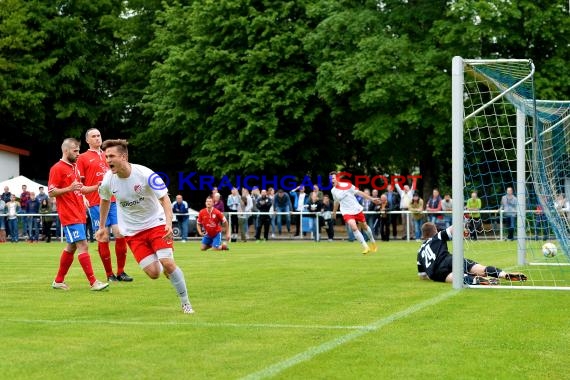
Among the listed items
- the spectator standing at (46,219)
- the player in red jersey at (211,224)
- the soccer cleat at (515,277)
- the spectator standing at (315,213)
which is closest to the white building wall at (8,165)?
the spectator standing at (46,219)

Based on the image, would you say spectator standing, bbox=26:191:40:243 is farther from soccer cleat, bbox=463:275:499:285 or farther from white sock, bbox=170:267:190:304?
white sock, bbox=170:267:190:304

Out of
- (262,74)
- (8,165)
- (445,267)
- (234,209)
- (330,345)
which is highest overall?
(262,74)

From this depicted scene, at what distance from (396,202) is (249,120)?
36.0 ft

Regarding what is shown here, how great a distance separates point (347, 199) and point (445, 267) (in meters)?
10.2

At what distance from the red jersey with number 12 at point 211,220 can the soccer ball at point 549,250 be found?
33.7ft

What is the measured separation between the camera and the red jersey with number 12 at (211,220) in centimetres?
2578

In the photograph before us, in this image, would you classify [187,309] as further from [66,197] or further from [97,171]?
[97,171]

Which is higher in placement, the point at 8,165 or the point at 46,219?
the point at 8,165

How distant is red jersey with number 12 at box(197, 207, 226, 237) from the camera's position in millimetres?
25781

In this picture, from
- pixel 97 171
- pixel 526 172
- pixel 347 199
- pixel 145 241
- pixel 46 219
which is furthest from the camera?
pixel 46 219

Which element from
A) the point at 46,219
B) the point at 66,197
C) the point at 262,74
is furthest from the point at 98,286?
the point at 262,74

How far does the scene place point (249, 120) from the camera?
42.5 meters

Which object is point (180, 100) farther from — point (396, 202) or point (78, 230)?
point (78, 230)

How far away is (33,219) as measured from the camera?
1409 inches
